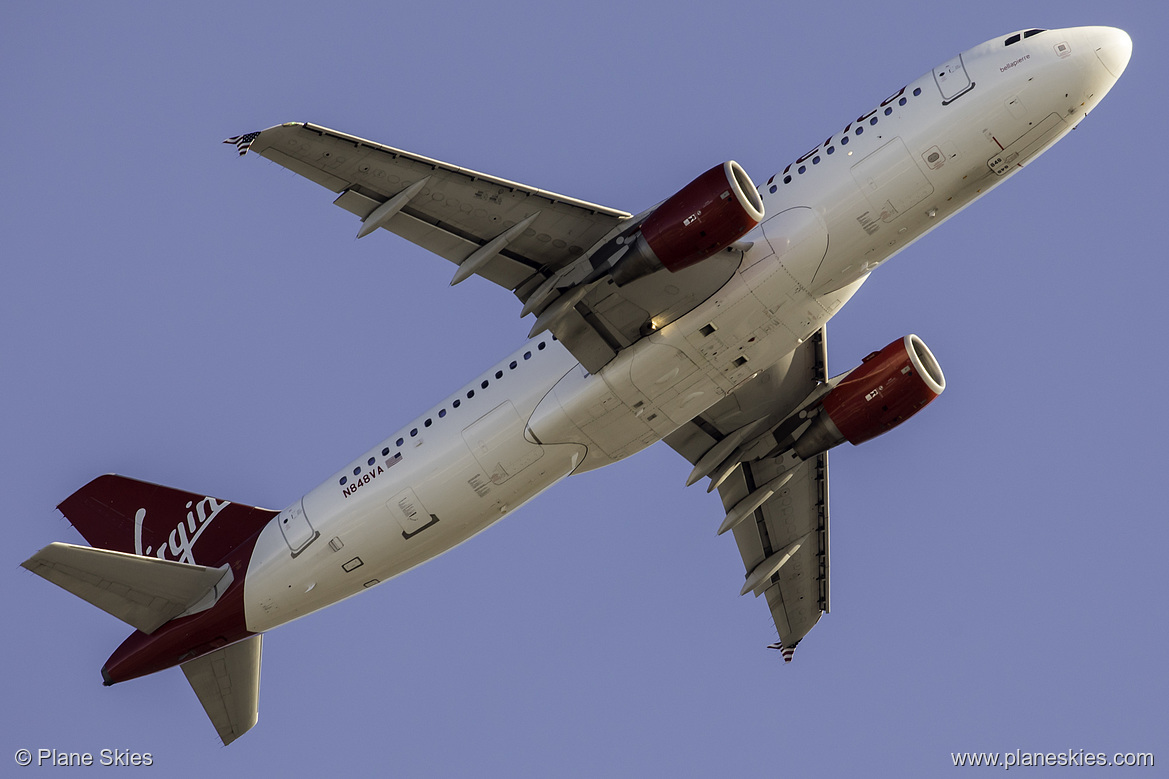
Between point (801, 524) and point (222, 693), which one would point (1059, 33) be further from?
point (222, 693)

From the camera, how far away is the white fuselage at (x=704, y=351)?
2847 cm

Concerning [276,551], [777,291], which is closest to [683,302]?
[777,291]

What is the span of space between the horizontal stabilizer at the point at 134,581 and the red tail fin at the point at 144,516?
200 centimetres

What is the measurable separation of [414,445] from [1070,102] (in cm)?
1742

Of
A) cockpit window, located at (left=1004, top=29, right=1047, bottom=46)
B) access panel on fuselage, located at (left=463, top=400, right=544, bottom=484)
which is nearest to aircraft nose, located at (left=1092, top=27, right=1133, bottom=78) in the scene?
cockpit window, located at (left=1004, top=29, right=1047, bottom=46)

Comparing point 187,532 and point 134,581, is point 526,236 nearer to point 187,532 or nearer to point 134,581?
point 134,581

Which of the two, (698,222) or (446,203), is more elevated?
(446,203)

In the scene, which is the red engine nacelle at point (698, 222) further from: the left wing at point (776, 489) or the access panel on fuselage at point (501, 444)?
the left wing at point (776, 489)

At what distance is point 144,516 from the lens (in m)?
36.3

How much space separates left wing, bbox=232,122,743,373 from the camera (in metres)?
28.4

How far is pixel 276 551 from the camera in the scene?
33.2m

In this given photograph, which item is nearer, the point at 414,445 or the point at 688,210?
the point at 688,210

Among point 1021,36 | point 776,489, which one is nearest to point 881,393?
point 776,489

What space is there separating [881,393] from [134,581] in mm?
19943
